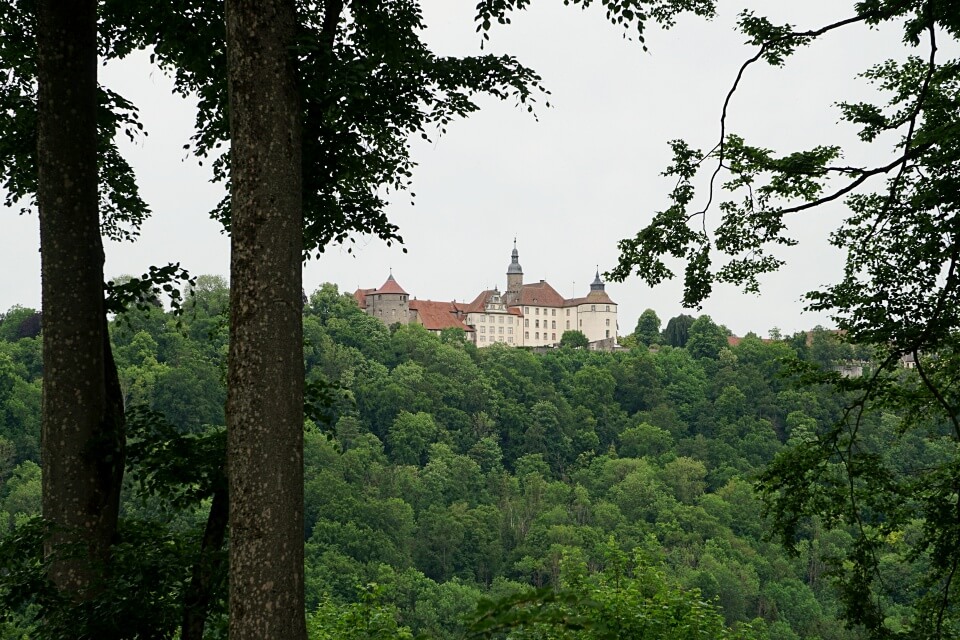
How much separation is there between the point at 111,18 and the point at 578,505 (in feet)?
208

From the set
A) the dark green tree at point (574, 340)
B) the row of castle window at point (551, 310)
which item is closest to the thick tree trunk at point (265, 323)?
the dark green tree at point (574, 340)

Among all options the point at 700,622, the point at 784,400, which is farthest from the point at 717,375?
the point at 700,622

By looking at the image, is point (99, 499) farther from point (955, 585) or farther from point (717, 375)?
point (717, 375)

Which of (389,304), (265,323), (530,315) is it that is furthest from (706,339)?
(265,323)

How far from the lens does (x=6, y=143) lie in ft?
18.7

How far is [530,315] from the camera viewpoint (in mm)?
103188

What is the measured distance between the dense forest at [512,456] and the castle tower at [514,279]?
998 cm

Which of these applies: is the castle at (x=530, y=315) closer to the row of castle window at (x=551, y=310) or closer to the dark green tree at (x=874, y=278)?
the row of castle window at (x=551, y=310)

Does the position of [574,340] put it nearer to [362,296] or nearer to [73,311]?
[362,296]

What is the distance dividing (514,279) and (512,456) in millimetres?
29818

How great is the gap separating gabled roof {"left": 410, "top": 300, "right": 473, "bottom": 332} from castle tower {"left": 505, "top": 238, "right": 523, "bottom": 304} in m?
5.92

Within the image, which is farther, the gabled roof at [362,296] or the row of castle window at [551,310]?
the row of castle window at [551,310]

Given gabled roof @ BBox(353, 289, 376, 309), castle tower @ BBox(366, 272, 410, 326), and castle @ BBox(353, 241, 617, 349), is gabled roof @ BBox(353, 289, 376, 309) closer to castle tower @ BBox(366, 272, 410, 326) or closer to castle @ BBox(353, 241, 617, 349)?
castle tower @ BBox(366, 272, 410, 326)

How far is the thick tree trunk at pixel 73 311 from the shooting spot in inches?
190
